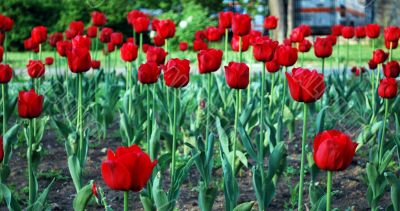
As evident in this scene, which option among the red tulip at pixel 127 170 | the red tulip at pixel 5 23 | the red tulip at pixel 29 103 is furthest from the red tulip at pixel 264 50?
the red tulip at pixel 5 23

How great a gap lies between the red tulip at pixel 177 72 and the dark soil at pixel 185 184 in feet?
2.72

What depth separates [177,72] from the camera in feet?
9.59

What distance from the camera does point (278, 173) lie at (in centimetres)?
356

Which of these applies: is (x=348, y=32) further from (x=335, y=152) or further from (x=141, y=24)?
(x=335, y=152)

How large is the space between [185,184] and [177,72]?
1.26m

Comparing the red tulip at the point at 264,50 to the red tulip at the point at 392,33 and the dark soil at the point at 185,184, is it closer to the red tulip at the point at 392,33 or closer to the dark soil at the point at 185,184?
the dark soil at the point at 185,184

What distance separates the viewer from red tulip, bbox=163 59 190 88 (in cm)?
289

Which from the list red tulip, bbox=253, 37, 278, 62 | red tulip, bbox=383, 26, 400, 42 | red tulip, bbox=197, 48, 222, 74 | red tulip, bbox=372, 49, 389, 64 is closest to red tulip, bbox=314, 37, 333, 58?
red tulip, bbox=372, 49, 389, 64

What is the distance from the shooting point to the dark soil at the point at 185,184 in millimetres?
3605

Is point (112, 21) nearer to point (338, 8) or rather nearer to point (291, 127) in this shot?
point (338, 8)

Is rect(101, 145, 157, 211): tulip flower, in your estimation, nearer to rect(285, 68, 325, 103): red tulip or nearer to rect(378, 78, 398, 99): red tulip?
rect(285, 68, 325, 103): red tulip

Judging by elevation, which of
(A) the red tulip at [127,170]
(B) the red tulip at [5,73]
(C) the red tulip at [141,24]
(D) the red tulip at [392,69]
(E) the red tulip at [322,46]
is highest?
(C) the red tulip at [141,24]

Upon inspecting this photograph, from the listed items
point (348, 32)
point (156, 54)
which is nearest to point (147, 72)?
point (156, 54)

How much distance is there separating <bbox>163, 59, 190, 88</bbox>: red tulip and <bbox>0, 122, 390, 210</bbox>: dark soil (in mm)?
830
